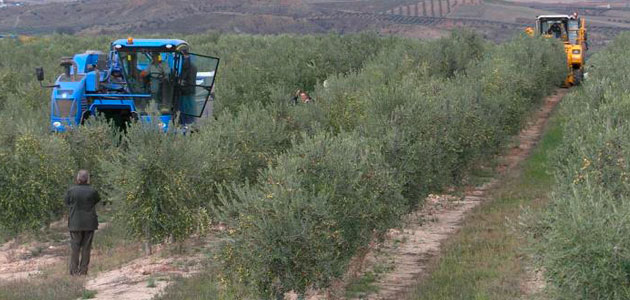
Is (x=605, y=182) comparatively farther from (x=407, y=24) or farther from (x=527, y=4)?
(x=527, y=4)

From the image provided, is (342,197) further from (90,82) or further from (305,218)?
(90,82)

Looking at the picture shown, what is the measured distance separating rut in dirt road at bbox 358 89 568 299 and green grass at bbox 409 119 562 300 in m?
0.27

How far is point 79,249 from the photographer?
1438 cm

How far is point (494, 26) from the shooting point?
98.6m

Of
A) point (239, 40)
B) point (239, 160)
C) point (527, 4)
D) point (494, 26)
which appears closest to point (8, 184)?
point (239, 160)

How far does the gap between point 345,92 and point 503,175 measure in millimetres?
4538

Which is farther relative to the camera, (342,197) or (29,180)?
(29,180)

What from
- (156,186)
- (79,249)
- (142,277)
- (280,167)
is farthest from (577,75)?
(280,167)

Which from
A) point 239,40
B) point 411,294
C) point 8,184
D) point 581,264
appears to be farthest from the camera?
point 239,40

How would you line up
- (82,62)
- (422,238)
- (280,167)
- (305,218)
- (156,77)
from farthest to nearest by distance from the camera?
(82,62) → (156,77) → (422,238) → (280,167) → (305,218)

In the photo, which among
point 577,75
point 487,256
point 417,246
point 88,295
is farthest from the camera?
point 577,75

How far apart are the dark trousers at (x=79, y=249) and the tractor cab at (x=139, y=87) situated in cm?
676

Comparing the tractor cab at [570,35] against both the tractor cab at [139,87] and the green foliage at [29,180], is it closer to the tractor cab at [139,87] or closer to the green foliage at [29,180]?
the tractor cab at [139,87]

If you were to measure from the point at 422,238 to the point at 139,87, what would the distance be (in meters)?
7.85
